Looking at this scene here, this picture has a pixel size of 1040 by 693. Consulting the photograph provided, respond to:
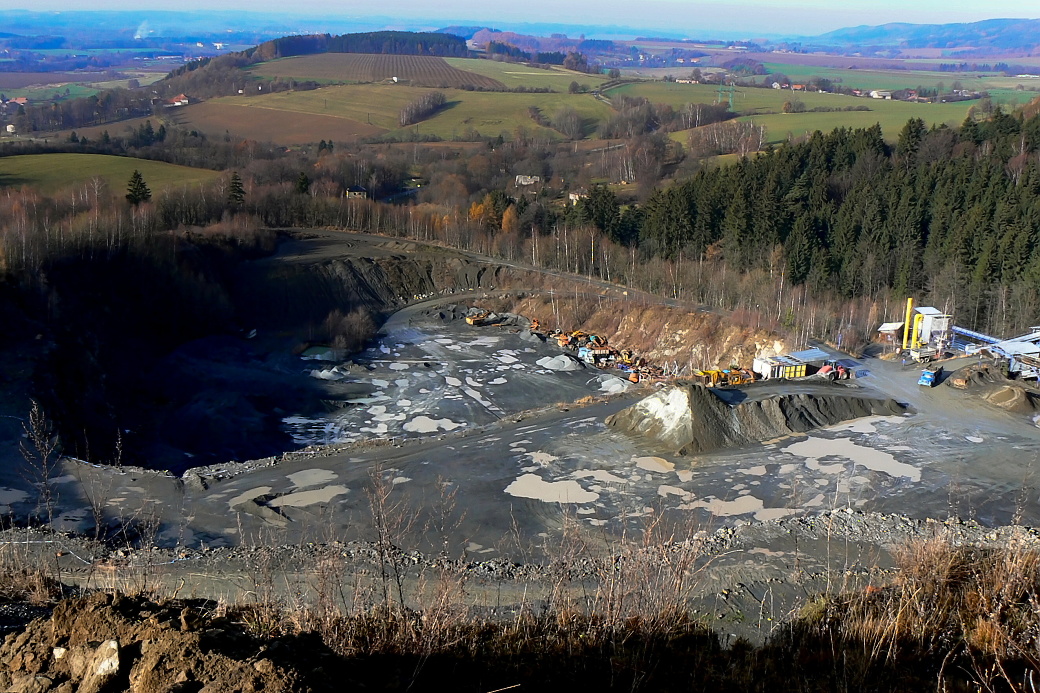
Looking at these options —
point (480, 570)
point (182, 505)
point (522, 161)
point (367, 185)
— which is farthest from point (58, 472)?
point (522, 161)

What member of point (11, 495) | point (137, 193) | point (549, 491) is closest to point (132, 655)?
point (549, 491)

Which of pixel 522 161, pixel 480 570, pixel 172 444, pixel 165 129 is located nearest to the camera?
pixel 480 570

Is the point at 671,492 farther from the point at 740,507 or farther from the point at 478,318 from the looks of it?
the point at 478,318

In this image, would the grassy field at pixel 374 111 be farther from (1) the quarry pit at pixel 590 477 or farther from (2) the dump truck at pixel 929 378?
(2) the dump truck at pixel 929 378

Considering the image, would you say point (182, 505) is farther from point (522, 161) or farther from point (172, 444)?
point (522, 161)

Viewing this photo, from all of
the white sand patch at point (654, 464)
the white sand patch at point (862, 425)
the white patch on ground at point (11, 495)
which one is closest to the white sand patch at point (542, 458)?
the white sand patch at point (654, 464)

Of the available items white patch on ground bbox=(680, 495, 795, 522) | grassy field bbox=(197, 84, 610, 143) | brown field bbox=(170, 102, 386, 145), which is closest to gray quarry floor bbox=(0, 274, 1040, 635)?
white patch on ground bbox=(680, 495, 795, 522)

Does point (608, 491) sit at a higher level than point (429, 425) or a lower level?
higher

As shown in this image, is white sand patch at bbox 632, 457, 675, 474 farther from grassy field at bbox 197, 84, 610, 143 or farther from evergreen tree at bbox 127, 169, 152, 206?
grassy field at bbox 197, 84, 610, 143
